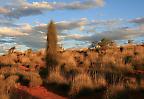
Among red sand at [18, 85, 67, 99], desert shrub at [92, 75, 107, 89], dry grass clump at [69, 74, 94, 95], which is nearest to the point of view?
red sand at [18, 85, 67, 99]

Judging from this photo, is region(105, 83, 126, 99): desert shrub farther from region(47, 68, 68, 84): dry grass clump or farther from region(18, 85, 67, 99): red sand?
region(47, 68, 68, 84): dry grass clump

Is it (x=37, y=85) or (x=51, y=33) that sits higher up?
(x=51, y=33)

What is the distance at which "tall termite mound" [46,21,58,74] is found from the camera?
27703 mm

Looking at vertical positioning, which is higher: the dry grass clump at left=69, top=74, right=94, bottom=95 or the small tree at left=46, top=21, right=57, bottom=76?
the small tree at left=46, top=21, right=57, bottom=76

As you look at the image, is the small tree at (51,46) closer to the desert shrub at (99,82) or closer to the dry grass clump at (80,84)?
the dry grass clump at (80,84)

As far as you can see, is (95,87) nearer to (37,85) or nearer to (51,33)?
(37,85)

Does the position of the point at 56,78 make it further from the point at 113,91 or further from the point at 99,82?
the point at 113,91

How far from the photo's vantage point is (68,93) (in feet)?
60.1

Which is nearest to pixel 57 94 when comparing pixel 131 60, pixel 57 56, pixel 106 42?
pixel 131 60

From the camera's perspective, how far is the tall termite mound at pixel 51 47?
2770cm

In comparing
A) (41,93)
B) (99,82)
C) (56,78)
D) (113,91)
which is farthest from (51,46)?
(113,91)

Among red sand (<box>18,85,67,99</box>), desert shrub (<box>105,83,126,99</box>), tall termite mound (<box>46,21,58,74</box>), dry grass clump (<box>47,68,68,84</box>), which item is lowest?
red sand (<box>18,85,67,99</box>)

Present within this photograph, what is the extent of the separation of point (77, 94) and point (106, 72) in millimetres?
4068

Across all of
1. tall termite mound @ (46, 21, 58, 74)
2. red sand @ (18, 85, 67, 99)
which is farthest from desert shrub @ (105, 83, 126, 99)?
tall termite mound @ (46, 21, 58, 74)
